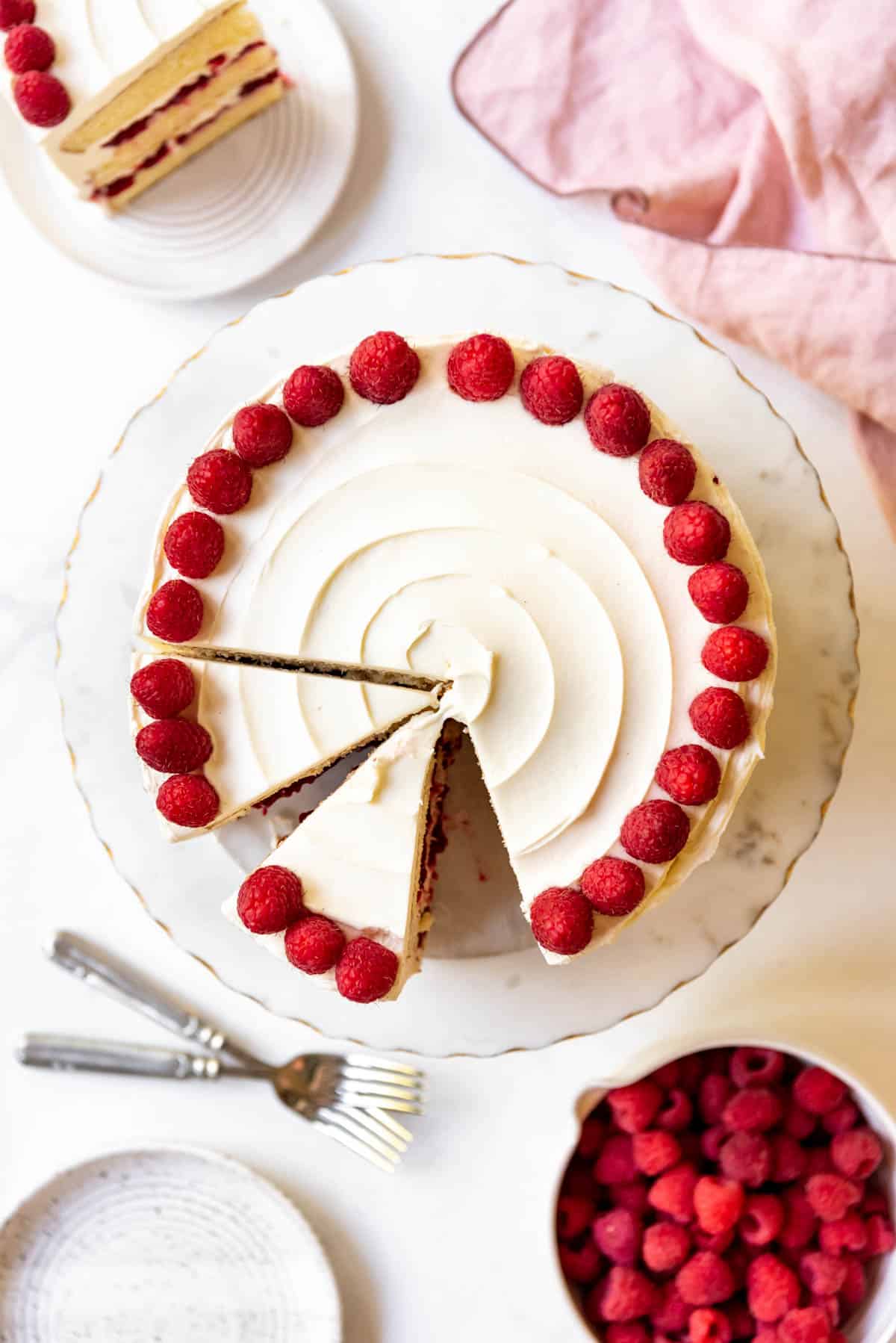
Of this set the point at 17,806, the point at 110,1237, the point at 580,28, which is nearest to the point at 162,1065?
the point at 110,1237

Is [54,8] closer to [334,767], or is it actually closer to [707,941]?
[334,767]

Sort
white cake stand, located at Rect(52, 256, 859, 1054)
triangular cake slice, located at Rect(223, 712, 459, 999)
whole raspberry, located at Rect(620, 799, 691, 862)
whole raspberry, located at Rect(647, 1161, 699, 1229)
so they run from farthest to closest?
whole raspberry, located at Rect(647, 1161, 699, 1229)
white cake stand, located at Rect(52, 256, 859, 1054)
triangular cake slice, located at Rect(223, 712, 459, 999)
whole raspberry, located at Rect(620, 799, 691, 862)

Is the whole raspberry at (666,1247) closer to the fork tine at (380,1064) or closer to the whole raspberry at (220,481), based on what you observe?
the fork tine at (380,1064)

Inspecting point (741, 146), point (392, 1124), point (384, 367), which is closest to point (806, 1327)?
point (392, 1124)

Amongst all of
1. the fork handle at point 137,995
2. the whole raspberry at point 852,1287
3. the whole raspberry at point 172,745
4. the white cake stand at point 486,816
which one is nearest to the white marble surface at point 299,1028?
the fork handle at point 137,995

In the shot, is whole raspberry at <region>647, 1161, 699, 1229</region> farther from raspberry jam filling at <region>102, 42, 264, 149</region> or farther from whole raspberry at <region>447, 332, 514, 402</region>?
raspberry jam filling at <region>102, 42, 264, 149</region>

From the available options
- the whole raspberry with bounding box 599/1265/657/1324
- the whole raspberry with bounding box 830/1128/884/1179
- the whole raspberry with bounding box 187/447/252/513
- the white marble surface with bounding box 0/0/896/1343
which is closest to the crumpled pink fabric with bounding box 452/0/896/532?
the white marble surface with bounding box 0/0/896/1343
